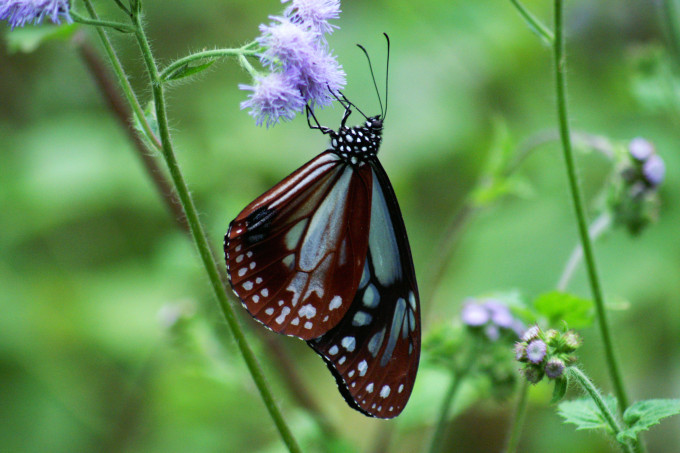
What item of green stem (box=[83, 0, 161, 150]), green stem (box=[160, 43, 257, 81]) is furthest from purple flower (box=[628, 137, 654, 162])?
green stem (box=[83, 0, 161, 150])

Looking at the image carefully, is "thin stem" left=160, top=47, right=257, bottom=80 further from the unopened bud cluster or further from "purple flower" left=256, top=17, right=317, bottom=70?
the unopened bud cluster

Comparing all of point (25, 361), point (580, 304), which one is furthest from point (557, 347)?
point (25, 361)

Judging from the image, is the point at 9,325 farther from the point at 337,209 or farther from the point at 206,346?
the point at 337,209

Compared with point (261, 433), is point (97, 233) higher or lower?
higher

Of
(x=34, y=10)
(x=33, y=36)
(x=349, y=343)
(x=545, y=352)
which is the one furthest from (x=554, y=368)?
(x=33, y=36)

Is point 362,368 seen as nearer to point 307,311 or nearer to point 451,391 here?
point 307,311

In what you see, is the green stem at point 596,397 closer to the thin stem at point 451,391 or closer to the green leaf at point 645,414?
the green leaf at point 645,414

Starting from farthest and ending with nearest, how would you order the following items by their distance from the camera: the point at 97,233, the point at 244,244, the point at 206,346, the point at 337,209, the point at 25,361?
the point at 97,233
the point at 25,361
the point at 206,346
the point at 337,209
the point at 244,244
